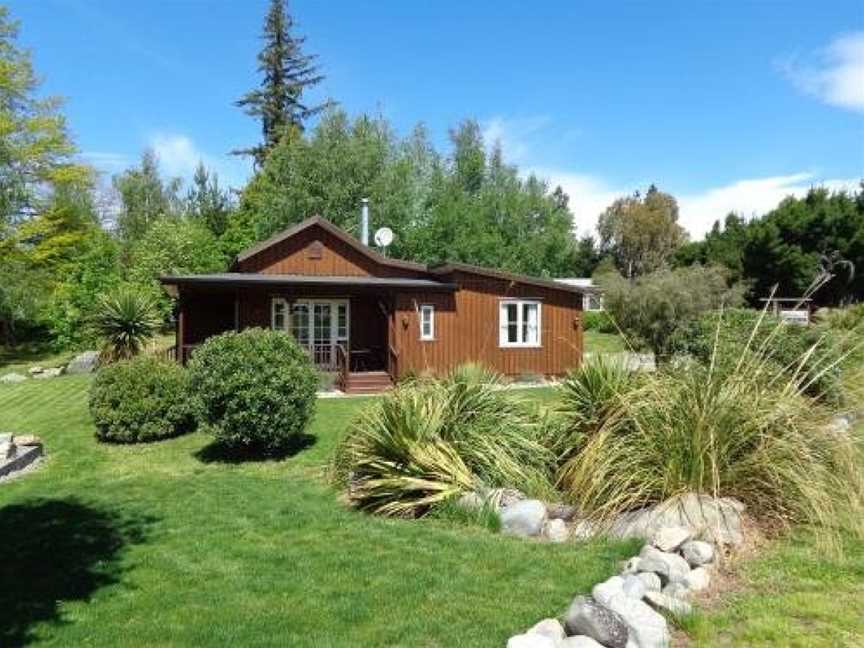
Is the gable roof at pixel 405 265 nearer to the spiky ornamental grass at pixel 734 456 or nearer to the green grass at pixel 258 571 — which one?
the green grass at pixel 258 571

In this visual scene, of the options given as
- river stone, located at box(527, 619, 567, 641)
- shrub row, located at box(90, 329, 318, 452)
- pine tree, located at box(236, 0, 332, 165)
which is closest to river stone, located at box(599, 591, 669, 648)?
river stone, located at box(527, 619, 567, 641)

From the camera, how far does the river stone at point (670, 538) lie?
5.05m

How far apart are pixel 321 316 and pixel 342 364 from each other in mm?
1892

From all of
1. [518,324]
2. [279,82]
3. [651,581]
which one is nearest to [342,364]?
[518,324]

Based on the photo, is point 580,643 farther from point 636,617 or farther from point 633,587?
point 633,587

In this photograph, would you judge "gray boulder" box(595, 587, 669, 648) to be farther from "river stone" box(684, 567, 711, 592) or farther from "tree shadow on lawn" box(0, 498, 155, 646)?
"tree shadow on lawn" box(0, 498, 155, 646)

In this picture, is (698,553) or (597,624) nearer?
(597,624)

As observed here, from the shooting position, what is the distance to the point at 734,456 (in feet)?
19.3

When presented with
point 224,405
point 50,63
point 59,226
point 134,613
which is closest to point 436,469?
point 134,613

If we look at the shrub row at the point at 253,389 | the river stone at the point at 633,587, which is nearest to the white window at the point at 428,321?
the shrub row at the point at 253,389

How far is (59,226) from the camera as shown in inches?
1189

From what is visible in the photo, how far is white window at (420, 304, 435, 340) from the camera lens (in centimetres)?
1881

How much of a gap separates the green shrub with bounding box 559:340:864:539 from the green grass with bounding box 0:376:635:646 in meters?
0.66

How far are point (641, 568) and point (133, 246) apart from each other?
36.9 meters
